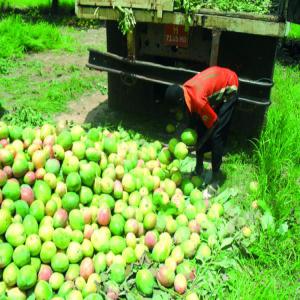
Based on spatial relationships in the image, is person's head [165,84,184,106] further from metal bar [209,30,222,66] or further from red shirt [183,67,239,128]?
metal bar [209,30,222,66]

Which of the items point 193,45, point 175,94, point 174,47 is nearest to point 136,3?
point 174,47

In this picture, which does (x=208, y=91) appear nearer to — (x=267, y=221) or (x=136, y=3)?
(x=267, y=221)

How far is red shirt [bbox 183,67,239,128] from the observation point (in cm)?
400

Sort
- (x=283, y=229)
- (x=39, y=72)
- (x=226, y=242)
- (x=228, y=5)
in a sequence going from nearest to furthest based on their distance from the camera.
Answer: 1. (x=226, y=242)
2. (x=283, y=229)
3. (x=228, y=5)
4. (x=39, y=72)

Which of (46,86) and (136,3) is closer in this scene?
(136,3)

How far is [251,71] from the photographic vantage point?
4.89 metres

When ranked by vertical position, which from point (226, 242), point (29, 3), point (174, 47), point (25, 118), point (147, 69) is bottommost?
point (226, 242)

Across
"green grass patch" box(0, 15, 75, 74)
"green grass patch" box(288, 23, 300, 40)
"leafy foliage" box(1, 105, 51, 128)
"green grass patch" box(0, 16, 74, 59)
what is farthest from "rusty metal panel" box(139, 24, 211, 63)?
"green grass patch" box(288, 23, 300, 40)

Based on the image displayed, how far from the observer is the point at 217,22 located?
14.9ft

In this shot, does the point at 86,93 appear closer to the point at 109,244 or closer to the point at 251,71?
the point at 251,71

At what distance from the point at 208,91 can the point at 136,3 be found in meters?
1.57

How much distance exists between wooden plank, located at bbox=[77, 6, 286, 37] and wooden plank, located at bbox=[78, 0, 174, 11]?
0.06 metres

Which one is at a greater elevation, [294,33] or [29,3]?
[29,3]

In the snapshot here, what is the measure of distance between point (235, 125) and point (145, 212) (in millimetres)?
2127
